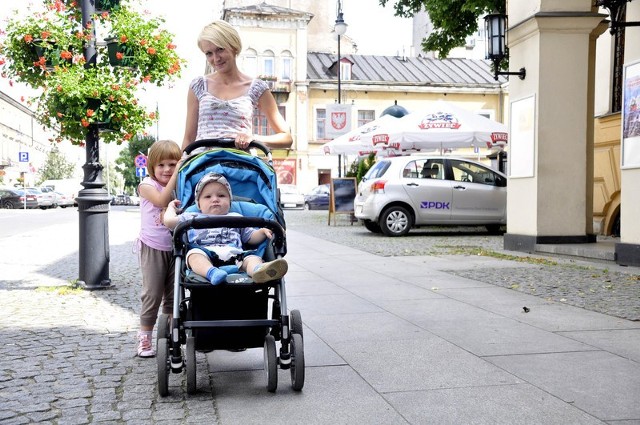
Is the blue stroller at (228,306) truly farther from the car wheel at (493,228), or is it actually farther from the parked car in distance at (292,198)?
the parked car in distance at (292,198)

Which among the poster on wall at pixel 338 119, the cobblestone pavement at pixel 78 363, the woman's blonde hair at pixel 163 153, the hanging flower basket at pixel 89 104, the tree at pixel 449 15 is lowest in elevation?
the cobblestone pavement at pixel 78 363

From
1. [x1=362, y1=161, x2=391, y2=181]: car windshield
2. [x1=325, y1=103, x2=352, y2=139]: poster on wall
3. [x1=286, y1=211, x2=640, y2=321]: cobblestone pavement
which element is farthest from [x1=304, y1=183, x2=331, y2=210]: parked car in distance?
[x1=286, y1=211, x2=640, y2=321]: cobblestone pavement

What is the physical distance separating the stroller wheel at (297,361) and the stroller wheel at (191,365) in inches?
20.8

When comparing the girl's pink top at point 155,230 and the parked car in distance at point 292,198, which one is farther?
the parked car in distance at point 292,198

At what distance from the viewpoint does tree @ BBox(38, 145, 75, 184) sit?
85125 millimetres

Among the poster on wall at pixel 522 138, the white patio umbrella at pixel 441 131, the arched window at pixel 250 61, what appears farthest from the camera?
the arched window at pixel 250 61

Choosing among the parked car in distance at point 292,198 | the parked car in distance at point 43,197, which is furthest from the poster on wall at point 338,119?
the parked car in distance at point 43,197

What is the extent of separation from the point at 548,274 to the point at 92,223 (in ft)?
17.9

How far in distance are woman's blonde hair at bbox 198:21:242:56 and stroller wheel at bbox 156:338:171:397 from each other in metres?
1.86

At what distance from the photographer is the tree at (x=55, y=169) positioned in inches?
3351

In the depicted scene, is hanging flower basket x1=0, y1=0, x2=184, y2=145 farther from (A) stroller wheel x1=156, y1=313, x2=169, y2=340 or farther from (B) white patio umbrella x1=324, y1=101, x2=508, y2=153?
(B) white patio umbrella x1=324, y1=101, x2=508, y2=153

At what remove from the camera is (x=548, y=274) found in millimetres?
8820

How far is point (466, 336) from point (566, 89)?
718cm

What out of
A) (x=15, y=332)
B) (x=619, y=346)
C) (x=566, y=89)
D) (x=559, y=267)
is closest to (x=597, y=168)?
(x=566, y=89)
